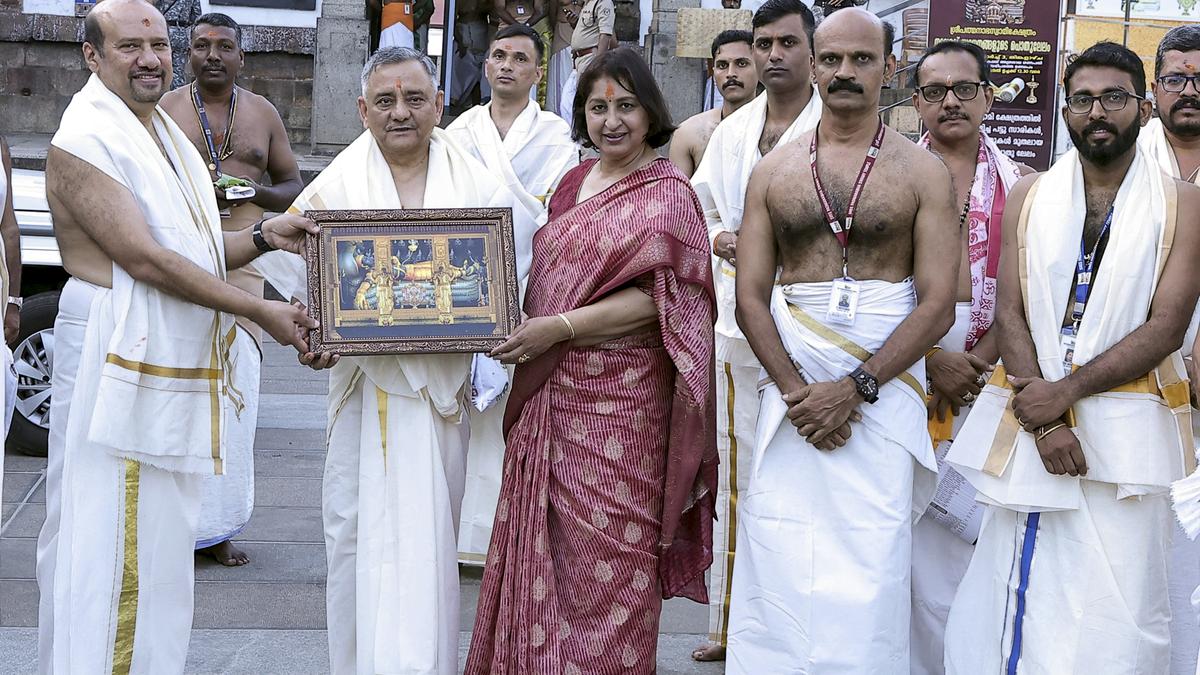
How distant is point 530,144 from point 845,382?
8.31 feet

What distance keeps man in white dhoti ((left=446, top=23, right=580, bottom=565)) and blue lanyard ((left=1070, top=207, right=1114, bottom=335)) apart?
223 cm

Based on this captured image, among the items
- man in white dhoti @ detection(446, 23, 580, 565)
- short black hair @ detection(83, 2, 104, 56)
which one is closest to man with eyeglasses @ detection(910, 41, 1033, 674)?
man in white dhoti @ detection(446, 23, 580, 565)

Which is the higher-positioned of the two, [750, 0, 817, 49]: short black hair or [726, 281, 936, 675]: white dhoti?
[750, 0, 817, 49]: short black hair

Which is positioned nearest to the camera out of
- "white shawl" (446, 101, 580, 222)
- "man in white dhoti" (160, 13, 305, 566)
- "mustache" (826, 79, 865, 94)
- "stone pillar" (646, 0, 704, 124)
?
"mustache" (826, 79, 865, 94)

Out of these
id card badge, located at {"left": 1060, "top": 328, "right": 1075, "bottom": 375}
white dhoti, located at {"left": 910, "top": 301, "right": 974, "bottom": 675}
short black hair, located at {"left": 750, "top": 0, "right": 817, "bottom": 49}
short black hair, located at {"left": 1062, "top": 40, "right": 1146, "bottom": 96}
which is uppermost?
short black hair, located at {"left": 750, "top": 0, "right": 817, "bottom": 49}

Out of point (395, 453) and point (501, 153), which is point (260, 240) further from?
point (501, 153)

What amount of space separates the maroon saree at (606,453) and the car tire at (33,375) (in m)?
3.81

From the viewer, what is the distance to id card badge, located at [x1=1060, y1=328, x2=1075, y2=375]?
12.7 ft

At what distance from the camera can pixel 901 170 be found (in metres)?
3.98

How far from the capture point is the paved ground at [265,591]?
474 cm

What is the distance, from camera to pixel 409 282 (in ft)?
13.2

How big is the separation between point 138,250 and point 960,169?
8.83ft

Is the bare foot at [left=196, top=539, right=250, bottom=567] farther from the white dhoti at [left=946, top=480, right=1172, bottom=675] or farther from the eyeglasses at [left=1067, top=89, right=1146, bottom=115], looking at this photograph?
the eyeglasses at [left=1067, top=89, right=1146, bottom=115]

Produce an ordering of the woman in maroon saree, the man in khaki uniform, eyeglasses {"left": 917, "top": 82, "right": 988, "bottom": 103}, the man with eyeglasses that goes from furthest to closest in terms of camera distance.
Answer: the man in khaki uniform → eyeglasses {"left": 917, "top": 82, "right": 988, "bottom": 103} → the man with eyeglasses → the woman in maroon saree
